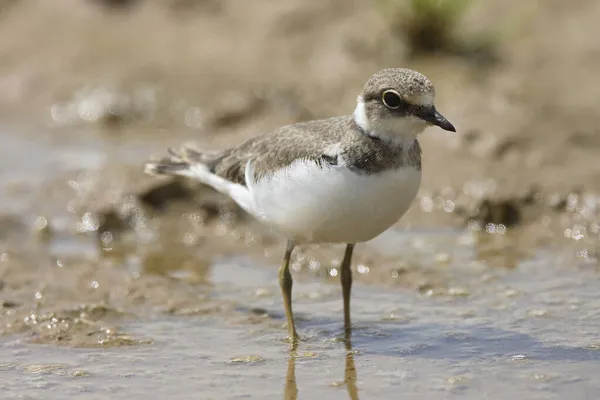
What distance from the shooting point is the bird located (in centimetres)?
654

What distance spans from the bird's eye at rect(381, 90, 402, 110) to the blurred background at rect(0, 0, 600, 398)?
1.62 meters

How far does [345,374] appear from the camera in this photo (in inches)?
258

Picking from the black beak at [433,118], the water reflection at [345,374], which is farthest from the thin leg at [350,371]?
the black beak at [433,118]

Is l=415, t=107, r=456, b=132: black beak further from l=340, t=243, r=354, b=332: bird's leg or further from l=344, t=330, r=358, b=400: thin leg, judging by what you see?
l=344, t=330, r=358, b=400: thin leg

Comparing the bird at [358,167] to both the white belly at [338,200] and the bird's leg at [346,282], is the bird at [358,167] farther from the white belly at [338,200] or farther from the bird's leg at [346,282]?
the bird's leg at [346,282]

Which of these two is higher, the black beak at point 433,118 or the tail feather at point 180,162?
the tail feather at point 180,162

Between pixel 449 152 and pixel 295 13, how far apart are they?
4157 millimetres

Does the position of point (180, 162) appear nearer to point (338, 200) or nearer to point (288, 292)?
point (288, 292)

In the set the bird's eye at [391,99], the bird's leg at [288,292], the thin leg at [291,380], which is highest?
the bird's eye at [391,99]

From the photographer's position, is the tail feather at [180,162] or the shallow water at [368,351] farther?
the tail feather at [180,162]

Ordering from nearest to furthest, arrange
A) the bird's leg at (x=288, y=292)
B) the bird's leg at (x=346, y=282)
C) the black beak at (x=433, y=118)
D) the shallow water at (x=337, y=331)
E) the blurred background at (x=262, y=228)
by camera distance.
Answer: the shallow water at (x=337, y=331)
the black beak at (x=433, y=118)
the blurred background at (x=262, y=228)
the bird's leg at (x=288, y=292)
the bird's leg at (x=346, y=282)

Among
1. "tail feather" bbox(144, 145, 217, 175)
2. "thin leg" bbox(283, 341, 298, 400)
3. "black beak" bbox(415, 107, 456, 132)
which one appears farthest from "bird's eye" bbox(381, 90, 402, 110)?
"tail feather" bbox(144, 145, 217, 175)

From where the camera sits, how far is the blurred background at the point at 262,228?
22.4 feet

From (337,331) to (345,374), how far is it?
35.0 inches
